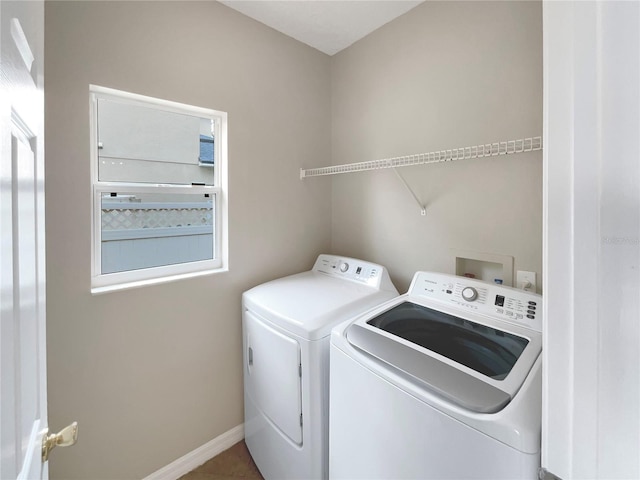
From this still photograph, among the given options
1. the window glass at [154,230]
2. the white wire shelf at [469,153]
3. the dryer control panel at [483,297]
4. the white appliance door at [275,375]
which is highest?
the white wire shelf at [469,153]

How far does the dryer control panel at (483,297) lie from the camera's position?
127 cm

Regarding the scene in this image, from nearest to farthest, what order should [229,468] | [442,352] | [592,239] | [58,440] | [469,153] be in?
[592,239] < [58,440] < [442,352] < [469,153] < [229,468]

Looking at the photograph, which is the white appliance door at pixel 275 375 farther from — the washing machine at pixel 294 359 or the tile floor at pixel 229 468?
the tile floor at pixel 229 468

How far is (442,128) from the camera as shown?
1780 millimetres

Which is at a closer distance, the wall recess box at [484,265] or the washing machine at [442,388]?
the washing machine at [442,388]

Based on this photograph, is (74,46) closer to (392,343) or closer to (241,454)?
(392,343)

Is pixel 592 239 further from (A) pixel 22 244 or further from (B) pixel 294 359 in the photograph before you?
(B) pixel 294 359

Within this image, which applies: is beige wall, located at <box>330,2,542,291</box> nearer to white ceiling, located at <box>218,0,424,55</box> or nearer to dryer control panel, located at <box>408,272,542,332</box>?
white ceiling, located at <box>218,0,424,55</box>

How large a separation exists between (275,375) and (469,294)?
3.69 ft

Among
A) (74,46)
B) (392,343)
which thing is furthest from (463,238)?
(74,46)

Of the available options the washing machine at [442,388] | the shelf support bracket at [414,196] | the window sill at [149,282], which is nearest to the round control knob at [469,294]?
the washing machine at [442,388]

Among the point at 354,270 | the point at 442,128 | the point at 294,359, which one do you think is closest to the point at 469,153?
the point at 442,128

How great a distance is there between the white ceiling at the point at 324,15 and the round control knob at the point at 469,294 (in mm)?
1831

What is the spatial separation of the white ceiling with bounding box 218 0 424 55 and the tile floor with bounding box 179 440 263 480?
2991 millimetres
